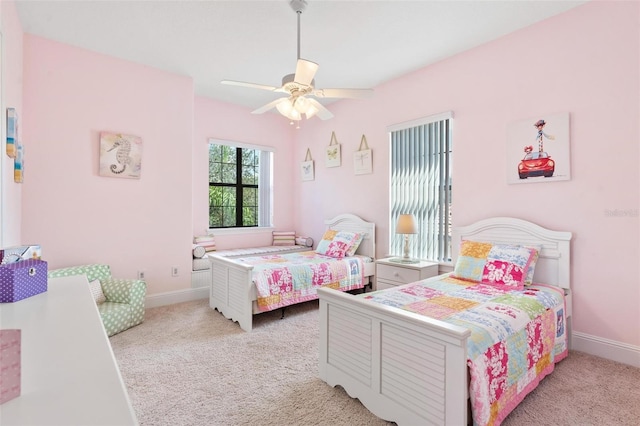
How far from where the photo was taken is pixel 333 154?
4.76 metres

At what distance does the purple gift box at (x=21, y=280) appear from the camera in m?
1.15

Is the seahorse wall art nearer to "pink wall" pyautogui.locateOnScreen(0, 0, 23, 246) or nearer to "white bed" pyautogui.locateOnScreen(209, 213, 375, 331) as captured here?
"pink wall" pyautogui.locateOnScreen(0, 0, 23, 246)

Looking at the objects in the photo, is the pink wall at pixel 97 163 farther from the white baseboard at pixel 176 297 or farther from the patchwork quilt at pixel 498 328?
the patchwork quilt at pixel 498 328

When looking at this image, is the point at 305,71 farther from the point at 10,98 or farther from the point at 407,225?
the point at 10,98

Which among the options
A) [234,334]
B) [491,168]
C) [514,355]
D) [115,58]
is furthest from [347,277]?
[115,58]

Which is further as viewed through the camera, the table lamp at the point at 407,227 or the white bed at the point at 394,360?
the table lamp at the point at 407,227

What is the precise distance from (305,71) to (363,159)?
2192 mm

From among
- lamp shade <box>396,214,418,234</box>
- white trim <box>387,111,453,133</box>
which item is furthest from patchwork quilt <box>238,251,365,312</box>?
white trim <box>387,111,453,133</box>

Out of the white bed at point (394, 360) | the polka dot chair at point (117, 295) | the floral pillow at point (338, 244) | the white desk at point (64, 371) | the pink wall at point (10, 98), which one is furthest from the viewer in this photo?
the floral pillow at point (338, 244)

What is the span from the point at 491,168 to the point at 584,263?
1.10 meters

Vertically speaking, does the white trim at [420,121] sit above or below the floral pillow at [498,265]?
above

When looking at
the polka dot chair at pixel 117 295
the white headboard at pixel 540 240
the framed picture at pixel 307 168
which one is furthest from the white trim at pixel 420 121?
the polka dot chair at pixel 117 295

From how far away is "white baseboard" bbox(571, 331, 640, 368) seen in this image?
7.77 ft

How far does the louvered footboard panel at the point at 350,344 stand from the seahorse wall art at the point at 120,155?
2862mm
